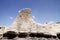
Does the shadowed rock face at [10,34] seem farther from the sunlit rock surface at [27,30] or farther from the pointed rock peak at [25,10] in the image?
the pointed rock peak at [25,10]

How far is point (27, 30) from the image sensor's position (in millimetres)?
8820

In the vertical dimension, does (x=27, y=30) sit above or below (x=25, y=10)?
below

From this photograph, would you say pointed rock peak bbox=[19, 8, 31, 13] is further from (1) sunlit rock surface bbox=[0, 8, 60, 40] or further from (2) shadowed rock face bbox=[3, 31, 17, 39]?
(2) shadowed rock face bbox=[3, 31, 17, 39]

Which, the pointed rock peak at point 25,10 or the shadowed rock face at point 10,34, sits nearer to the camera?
the shadowed rock face at point 10,34

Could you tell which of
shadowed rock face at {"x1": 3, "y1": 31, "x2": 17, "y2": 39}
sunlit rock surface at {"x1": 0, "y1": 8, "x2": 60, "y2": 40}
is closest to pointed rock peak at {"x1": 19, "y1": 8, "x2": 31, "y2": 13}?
sunlit rock surface at {"x1": 0, "y1": 8, "x2": 60, "y2": 40}

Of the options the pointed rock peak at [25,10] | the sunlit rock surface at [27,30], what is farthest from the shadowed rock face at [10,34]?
the pointed rock peak at [25,10]

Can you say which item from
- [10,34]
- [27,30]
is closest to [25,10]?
[27,30]

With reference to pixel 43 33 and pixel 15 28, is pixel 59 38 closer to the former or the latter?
pixel 43 33

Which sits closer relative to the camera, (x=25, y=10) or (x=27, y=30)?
(x=27, y=30)

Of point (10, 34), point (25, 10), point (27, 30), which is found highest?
point (25, 10)

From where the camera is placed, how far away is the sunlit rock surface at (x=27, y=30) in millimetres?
8702

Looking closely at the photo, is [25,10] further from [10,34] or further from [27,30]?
[10,34]

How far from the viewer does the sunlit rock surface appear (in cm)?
870

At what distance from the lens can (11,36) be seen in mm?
8773
